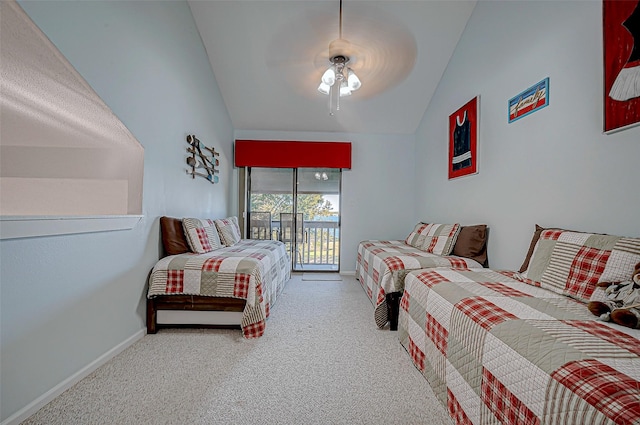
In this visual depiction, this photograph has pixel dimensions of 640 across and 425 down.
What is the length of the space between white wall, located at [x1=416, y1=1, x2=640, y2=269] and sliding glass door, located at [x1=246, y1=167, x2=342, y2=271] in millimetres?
1936

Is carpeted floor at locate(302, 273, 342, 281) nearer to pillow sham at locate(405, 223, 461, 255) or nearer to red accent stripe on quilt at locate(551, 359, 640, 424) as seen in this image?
pillow sham at locate(405, 223, 461, 255)

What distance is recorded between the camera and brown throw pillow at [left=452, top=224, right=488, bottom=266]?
262 centimetres

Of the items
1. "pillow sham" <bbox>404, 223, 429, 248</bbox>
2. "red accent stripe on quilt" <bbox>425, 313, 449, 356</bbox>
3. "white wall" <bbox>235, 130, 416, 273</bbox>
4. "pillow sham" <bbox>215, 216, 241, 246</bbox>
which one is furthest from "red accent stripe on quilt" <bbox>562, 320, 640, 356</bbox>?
"white wall" <bbox>235, 130, 416, 273</bbox>

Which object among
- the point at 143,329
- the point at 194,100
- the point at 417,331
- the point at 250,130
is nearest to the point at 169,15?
the point at 194,100

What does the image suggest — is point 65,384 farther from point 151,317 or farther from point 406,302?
Answer: point 406,302

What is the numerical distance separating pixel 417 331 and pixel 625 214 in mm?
1221

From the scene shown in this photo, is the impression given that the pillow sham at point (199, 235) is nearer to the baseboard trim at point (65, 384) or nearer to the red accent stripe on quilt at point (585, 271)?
the baseboard trim at point (65, 384)

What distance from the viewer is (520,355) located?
37.1 inches

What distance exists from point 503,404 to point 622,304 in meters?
0.68

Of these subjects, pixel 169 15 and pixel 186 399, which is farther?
pixel 169 15

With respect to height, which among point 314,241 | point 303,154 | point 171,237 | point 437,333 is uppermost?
point 303,154

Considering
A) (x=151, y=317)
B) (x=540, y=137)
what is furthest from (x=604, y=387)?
(x=151, y=317)

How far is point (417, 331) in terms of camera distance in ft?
5.74

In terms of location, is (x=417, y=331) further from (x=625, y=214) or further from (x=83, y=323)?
(x=83, y=323)
